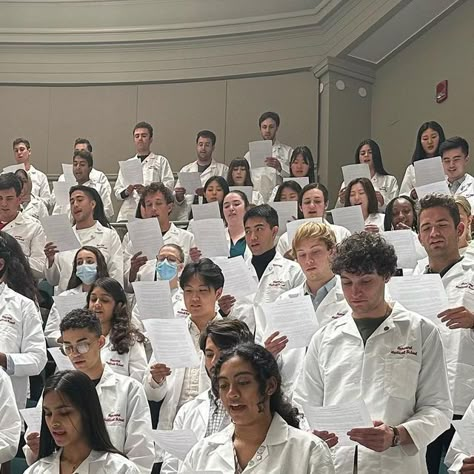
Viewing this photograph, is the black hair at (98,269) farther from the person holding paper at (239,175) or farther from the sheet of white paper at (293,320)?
the person holding paper at (239,175)

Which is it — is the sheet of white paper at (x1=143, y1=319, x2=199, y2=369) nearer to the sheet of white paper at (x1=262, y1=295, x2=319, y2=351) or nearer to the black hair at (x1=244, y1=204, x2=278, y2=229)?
the sheet of white paper at (x1=262, y1=295, x2=319, y2=351)

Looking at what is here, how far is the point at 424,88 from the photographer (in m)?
10.0

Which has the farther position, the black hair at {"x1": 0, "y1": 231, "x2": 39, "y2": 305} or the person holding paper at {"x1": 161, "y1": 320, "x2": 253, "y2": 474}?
the black hair at {"x1": 0, "y1": 231, "x2": 39, "y2": 305}

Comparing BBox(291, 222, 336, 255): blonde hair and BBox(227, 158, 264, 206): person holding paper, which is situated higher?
BBox(227, 158, 264, 206): person holding paper

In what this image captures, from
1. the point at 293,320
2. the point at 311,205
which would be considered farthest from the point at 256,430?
the point at 311,205

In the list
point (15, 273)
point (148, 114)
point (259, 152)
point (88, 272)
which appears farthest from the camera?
point (148, 114)

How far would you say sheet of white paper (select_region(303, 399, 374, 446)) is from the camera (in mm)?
2963

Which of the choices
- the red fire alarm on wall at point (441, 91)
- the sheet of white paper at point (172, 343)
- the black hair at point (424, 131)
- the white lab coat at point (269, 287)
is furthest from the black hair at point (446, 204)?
the red fire alarm on wall at point (441, 91)

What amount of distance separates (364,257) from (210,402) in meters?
1.06

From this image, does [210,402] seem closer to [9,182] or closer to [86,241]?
[86,241]

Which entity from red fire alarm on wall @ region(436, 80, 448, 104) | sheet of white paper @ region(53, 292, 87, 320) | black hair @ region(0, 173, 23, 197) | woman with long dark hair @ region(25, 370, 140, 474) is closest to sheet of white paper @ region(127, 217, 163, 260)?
black hair @ region(0, 173, 23, 197)

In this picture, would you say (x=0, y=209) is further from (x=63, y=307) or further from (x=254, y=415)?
(x=254, y=415)

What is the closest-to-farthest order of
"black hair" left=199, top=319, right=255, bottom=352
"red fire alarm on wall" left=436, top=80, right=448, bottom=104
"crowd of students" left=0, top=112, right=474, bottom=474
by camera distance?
"crowd of students" left=0, top=112, right=474, bottom=474
"black hair" left=199, top=319, right=255, bottom=352
"red fire alarm on wall" left=436, top=80, right=448, bottom=104

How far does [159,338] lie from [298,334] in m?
0.67
